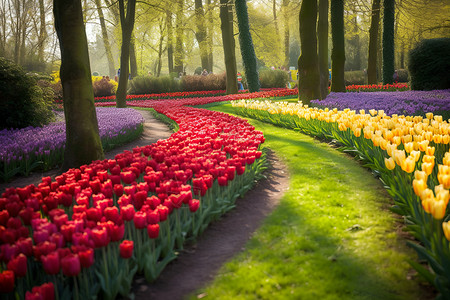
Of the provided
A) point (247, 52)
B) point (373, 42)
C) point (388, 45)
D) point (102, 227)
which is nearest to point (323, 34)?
point (247, 52)

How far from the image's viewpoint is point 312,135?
8.22 metres

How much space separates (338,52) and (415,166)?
1262cm

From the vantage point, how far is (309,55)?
39.0 feet

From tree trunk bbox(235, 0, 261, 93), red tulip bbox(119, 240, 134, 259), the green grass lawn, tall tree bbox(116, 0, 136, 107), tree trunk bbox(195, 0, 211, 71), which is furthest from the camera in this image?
tree trunk bbox(195, 0, 211, 71)

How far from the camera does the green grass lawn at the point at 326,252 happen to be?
2.70 m

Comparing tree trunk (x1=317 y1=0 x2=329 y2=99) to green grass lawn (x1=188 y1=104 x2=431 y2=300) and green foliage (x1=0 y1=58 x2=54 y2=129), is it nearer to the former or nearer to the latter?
green foliage (x1=0 y1=58 x2=54 y2=129)

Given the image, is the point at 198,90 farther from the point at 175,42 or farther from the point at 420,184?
the point at 420,184

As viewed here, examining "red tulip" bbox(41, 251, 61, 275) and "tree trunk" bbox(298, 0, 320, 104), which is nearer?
"red tulip" bbox(41, 251, 61, 275)

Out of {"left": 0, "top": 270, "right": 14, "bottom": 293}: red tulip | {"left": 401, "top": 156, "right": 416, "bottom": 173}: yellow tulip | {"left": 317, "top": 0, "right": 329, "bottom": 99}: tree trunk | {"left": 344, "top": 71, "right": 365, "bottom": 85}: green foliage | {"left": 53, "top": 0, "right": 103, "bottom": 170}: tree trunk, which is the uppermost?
{"left": 317, "top": 0, "right": 329, "bottom": 99}: tree trunk

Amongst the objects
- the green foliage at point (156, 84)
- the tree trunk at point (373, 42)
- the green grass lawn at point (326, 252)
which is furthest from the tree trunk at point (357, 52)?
the green grass lawn at point (326, 252)

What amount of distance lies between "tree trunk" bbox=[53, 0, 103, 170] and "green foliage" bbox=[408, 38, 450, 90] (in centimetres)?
1397

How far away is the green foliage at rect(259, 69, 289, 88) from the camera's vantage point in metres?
27.9

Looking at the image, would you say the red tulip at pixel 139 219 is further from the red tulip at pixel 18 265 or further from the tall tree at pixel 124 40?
the tall tree at pixel 124 40

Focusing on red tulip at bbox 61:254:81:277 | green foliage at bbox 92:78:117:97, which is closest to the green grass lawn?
red tulip at bbox 61:254:81:277
